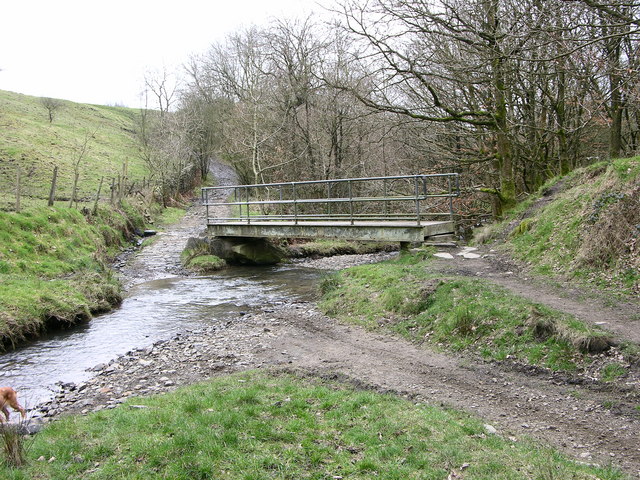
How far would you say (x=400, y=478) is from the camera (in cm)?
458

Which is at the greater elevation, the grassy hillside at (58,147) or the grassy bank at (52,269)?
the grassy hillside at (58,147)

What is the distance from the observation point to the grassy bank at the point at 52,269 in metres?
11.6

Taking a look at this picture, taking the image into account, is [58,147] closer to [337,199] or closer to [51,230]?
[51,230]

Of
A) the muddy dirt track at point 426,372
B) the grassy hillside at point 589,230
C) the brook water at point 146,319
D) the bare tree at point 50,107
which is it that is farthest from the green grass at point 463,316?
the bare tree at point 50,107

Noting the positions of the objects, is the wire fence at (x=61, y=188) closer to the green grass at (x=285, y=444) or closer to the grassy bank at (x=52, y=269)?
the grassy bank at (x=52, y=269)

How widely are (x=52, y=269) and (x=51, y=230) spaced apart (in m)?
3.05

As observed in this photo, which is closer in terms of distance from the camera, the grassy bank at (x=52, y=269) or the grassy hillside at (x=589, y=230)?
the grassy hillside at (x=589, y=230)

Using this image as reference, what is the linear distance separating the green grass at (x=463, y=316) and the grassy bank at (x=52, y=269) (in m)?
6.45

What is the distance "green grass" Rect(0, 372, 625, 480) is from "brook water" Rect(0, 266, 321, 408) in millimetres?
1875

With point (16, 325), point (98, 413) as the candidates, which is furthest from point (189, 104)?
→ point (98, 413)

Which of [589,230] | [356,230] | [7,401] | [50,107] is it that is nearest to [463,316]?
[589,230]

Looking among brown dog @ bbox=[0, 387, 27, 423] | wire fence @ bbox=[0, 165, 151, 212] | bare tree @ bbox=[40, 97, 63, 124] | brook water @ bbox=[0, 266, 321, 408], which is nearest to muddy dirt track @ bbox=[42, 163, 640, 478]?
brook water @ bbox=[0, 266, 321, 408]

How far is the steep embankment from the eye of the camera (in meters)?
12.1

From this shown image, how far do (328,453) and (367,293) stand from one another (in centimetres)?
703
